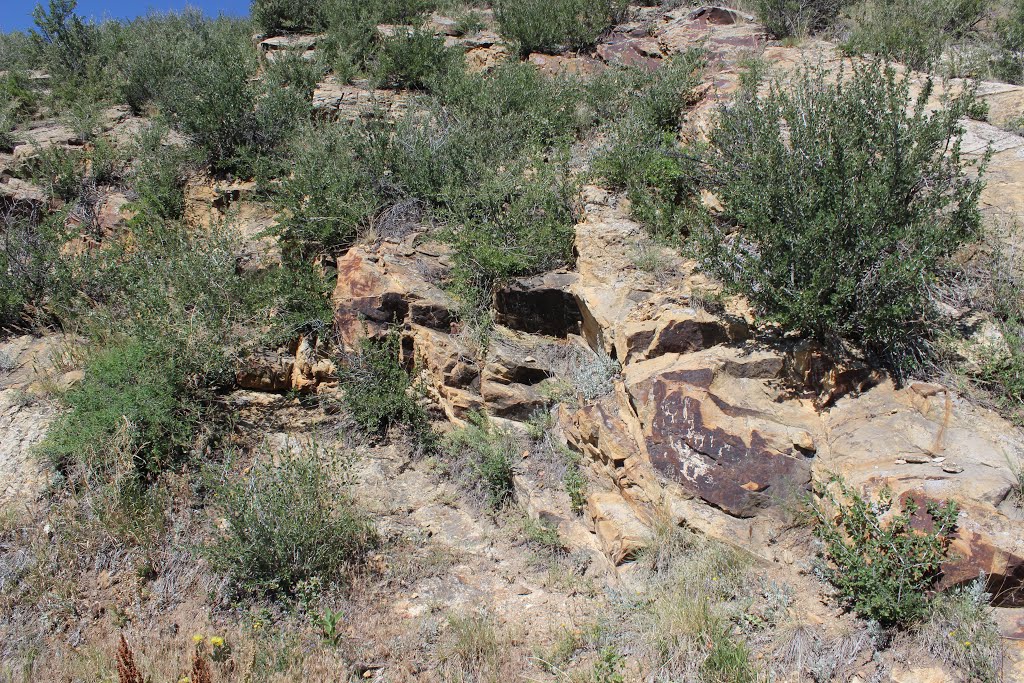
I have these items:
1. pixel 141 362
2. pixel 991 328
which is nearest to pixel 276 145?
pixel 141 362

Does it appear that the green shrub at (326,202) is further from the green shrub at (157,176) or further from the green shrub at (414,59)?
the green shrub at (414,59)

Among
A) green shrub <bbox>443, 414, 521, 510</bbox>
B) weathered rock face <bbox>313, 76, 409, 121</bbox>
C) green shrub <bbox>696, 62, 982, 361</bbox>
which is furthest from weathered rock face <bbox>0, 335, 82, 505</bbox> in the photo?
green shrub <bbox>696, 62, 982, 361</bbox>

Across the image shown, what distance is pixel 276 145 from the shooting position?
26.6ft

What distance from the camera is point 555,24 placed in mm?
9594

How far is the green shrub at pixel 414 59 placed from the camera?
30.5 feet

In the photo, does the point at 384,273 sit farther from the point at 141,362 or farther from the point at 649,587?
the point at 649,587

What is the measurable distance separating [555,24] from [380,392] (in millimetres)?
6719

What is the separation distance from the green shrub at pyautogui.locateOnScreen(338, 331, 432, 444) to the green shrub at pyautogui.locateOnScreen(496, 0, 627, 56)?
19.8ft

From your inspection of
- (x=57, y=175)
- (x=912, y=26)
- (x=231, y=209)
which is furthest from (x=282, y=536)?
(x=912, y=26)

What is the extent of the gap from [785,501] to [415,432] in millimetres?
2933

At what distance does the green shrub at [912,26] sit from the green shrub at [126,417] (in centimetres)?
738

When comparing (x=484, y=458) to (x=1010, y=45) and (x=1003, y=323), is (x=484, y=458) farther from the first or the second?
(x=1010, y=45)

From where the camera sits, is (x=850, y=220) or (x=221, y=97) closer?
(x=850, y=220)

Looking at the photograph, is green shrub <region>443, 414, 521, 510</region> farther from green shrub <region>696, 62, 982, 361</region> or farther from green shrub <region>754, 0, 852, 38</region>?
green shrub <region>754, 0, 852, 38</region>
